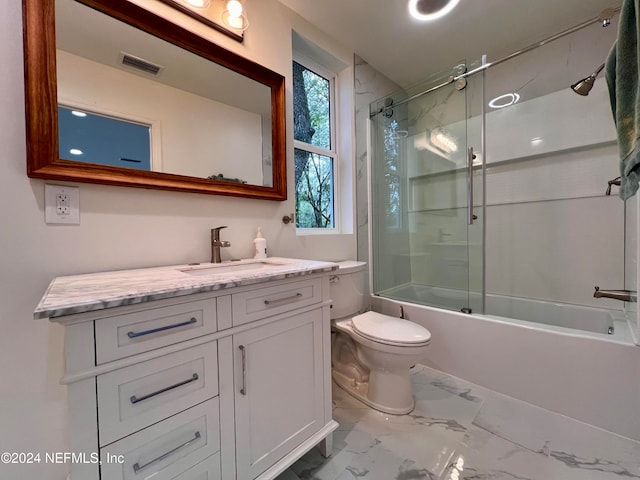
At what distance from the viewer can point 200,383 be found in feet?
2.49

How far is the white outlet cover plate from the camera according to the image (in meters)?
0.90

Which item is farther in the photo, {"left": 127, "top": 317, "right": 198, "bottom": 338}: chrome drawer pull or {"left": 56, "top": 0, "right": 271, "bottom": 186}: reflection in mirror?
{"left": 56, "top": 0, "right": 271, "bottom": 186}: reflection in mirror

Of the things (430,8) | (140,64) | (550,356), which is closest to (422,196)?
(430,8)

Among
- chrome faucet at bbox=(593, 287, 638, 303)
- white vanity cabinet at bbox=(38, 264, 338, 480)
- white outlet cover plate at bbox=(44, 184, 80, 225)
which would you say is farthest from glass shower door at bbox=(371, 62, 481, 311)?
white outlet cover plate at bbox=(44, 184, 80, 225)

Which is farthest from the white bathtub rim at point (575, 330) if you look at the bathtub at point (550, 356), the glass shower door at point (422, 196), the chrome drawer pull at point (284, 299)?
the chrome drawer pull at point (284, 299)

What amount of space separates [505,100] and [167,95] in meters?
2.52

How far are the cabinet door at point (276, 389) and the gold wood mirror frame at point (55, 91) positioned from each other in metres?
0.75

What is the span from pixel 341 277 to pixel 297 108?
1213 millimetres

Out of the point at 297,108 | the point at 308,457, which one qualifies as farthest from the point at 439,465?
the point at 297,108

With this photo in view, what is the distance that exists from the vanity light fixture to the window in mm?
524

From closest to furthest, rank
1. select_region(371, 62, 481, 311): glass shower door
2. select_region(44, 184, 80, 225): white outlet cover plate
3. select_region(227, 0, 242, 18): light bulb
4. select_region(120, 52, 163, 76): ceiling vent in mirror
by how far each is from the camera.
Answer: select_region(44, 184, 80, 225): white outlet cover plate, select_region(120, 52, 163, 76): ceiling vent in mirror, select_region(227, 0, 242, 18): light bulb, select_region(371, 62, 481, 311): glass shower door

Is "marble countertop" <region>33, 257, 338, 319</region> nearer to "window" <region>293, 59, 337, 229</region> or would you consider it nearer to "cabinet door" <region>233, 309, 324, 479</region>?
"cabinet door" <region>233, 309, 324, 479</region>

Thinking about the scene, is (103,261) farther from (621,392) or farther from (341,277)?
(621,392)

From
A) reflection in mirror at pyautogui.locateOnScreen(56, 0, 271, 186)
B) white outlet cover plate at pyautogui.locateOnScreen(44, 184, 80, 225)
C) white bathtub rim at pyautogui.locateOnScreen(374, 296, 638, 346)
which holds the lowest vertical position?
white bathtub rim at pyautogui.locateOnScreen(374, 296, 638, 346)
